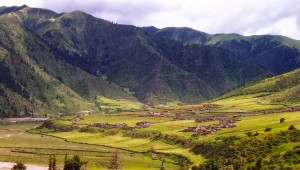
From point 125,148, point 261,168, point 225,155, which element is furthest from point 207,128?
point 261,168

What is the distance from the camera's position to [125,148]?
192 metres

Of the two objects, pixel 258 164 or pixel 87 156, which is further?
pixel 87 156

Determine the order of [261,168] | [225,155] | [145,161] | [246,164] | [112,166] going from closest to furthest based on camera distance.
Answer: [261,168] < [246,164] < [225,155] < [112,166] < [145,161]

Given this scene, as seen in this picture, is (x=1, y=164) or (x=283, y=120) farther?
(x=283, y=120)

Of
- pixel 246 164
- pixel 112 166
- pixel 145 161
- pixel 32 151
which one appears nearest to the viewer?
pixel 246 164

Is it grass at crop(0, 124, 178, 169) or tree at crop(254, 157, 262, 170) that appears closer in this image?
tree at crop(254, 157, 262, 170)

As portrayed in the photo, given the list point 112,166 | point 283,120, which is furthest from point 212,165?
point 283,120

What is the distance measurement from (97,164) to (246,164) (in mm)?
50406

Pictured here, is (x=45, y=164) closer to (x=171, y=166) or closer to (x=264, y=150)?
(x=171, y=166)

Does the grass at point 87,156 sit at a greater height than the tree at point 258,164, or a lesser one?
lesser

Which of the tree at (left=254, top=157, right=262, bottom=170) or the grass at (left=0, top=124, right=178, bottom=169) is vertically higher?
the tree at (left=254, top=157, right=262, bottom=170)

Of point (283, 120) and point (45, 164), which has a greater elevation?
point (283, 120)

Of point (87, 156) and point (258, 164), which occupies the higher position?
point (258, 164)

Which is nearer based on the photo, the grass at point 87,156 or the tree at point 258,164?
the tree at point 258,164
